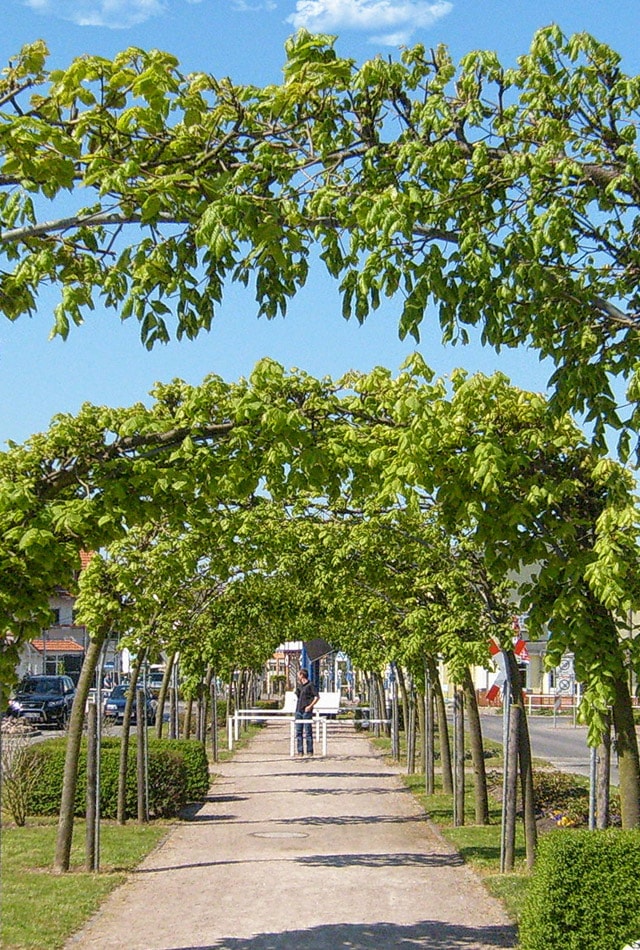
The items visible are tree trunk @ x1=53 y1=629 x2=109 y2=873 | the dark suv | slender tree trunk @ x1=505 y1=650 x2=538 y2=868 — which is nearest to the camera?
tree trunk @ x1=53 y1=629 x2=109 y2=873

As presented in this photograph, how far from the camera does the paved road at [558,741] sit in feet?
93.9

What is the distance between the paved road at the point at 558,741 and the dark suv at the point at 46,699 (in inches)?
541

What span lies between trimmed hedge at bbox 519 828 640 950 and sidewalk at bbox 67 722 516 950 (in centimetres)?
131

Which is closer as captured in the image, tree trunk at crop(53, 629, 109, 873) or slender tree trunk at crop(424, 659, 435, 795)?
tree trunk at crop(53, 629, 109, 873)

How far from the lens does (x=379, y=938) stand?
9148mm

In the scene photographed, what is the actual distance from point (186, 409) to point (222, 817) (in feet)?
38.5

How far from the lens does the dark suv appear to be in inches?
1502

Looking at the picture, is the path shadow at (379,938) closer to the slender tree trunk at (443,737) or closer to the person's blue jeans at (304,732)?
the slender tree trunk at (443,737)

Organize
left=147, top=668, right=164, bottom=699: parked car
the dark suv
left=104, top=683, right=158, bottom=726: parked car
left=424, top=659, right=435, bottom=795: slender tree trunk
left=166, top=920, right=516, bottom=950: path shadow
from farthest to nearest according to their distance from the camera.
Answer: left=104, top=683, right=158, bottom=726: parked car, the dark suv, left=147, top=668, right=164, bottom=699: parked car, left=424, top=659, right=435, bottom=795: slender tree trunk, left=166, top=920, right=516, bottom=950: path shadow

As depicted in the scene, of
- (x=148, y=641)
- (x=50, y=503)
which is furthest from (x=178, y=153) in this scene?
(x=148, y=641)

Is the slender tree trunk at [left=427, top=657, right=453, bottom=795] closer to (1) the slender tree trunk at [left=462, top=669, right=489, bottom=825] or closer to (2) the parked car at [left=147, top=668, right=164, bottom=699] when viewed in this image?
(1) the slender tree trunk at [left=462, top=669, right=489, bottom=825]

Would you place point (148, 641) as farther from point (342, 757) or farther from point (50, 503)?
point (342, 757)

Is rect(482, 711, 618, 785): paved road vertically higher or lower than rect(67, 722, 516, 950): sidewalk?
higher

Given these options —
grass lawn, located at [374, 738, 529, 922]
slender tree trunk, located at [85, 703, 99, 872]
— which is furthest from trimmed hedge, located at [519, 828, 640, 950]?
slender tree trunk, located at [85, 703, 99, 872]
